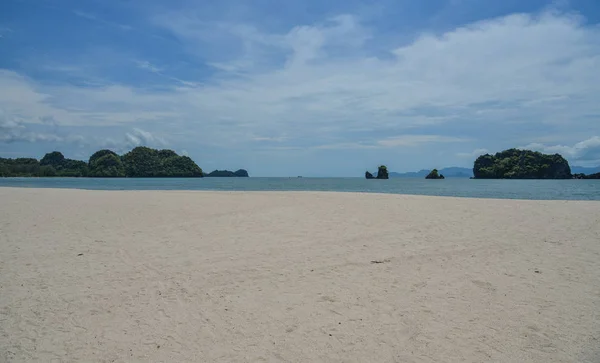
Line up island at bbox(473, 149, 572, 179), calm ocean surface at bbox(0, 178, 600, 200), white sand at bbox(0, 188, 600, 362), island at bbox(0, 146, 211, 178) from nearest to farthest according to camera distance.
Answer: white sand at bbox(0, 188, 600, 362) → calm ocean surface at bbox(0, 178, 600, 200) → island at bbox(473, 149, 572, 179) → island at bbox(0, 146, 211, 178)

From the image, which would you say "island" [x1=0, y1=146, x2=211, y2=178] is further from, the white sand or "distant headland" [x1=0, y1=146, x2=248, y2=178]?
the white sand

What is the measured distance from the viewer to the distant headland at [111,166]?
15938 cm

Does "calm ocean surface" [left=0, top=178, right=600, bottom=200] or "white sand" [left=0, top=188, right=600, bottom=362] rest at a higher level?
"calm ocean surface" [left=0, top=178, right=600, bottom=200]

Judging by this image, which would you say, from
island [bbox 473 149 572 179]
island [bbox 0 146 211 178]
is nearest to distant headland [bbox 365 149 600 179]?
island [bbox 473 149 572 179]

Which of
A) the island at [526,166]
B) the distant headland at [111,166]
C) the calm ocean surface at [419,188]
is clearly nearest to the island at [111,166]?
the distant headland at [111,166]

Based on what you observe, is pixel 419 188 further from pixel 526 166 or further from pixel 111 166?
pixel 111 166

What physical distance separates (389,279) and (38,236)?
1072 cm

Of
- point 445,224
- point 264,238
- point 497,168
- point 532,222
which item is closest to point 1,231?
point 264,238

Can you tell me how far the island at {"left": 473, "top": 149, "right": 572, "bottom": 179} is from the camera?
457 ft

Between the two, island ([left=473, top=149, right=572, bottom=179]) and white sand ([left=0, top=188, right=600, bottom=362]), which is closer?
white sand ([left=0, top=188, right=600, bottom=362])

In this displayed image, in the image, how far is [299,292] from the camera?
23.0 feet

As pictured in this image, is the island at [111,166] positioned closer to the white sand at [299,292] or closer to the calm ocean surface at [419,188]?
the calm ocean surface at [419,188]

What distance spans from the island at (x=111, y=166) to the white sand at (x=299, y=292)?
16900cm

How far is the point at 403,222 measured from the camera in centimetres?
1431
